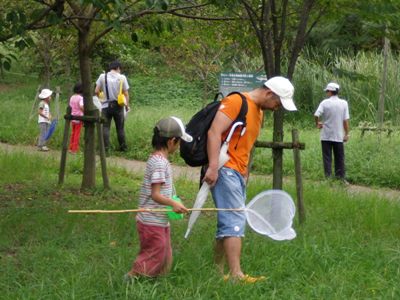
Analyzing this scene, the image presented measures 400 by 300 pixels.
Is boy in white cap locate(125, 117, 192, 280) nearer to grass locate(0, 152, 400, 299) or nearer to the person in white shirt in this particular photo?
grass locate(0, 152, 400, 299)

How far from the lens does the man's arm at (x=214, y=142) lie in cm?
515

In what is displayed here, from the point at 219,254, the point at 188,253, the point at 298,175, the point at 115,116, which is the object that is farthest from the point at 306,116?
the point at 219,254

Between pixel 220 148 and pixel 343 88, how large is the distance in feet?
43.3

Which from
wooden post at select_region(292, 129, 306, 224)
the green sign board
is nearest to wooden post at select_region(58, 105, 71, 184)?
wooden post at select_region(292, 129, 306, 224)

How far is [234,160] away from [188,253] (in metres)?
0.89

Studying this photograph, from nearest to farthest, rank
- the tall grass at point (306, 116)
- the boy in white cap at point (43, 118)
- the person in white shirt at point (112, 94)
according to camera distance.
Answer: the tall grass at point (306, 116) < the person in white shirt at point (112, 94) < the boy in white cap at point (43, 118)

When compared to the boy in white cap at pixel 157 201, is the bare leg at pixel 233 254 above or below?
below

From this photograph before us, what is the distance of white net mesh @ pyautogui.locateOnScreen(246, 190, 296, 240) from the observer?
Result: 528cm

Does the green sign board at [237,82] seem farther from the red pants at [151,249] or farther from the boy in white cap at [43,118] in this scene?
the red pants at [151,249]

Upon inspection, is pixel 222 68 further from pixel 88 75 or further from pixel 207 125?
pixel 207 125

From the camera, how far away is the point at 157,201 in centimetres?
480

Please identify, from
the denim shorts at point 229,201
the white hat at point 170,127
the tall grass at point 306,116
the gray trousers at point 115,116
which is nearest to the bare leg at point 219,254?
the denim shorts at point 229,201

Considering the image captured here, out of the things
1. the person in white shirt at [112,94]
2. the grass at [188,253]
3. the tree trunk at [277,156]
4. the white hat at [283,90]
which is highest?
the person in white shirt at [112,94]

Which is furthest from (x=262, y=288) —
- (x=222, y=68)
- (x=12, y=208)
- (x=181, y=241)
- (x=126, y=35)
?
(x=222, y=68)
